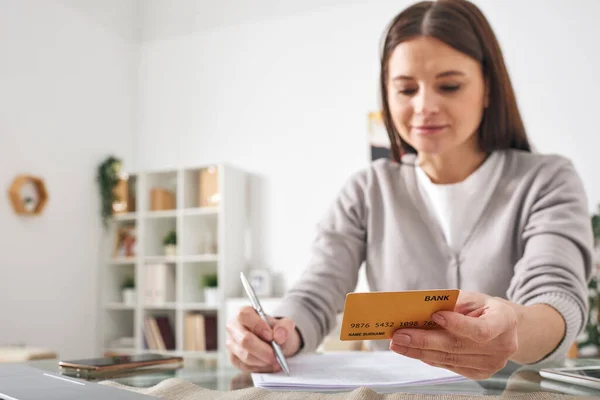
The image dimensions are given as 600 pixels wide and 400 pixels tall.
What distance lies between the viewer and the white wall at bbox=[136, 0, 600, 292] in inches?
144

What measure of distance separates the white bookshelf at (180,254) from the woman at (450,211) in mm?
2679

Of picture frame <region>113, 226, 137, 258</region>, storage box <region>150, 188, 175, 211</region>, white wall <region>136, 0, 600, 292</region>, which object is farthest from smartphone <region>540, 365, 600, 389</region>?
picture frame <region>113, 226, 137, 258</region>

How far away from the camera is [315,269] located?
1.29 m

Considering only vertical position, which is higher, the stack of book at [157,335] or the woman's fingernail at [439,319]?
the woman's fingernail at [439,319]

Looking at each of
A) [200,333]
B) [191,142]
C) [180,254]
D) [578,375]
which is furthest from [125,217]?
[578,375]

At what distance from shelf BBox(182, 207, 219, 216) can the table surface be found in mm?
3100

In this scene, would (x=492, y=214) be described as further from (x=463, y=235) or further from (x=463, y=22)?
(x=463, y=22)

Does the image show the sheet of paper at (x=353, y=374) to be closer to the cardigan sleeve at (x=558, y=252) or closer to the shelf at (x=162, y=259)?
the cardigan sleeve at (x=558, y=252)

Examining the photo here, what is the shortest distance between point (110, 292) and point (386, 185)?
11.7 feet

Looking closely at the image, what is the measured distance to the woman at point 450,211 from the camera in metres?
1.01

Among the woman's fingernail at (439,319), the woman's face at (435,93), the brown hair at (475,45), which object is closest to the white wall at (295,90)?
the brown hair at (475,45)

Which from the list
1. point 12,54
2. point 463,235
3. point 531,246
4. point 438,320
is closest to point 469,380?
point 438,320

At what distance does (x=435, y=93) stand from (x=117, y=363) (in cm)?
81

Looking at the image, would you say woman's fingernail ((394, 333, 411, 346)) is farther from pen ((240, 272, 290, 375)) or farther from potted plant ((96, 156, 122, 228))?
potted plant ((96, 156, 122, 228))
